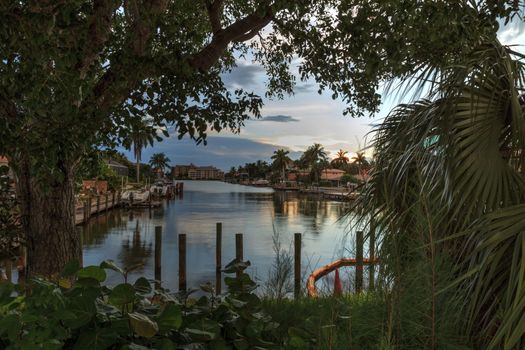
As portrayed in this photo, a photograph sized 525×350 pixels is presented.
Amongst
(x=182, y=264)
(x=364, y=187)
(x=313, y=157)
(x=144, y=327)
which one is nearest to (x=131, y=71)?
(x=364, y=187)

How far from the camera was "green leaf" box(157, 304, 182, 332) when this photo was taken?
2383 mm

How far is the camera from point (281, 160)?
161 m

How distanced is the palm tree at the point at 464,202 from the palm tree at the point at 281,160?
512 ft

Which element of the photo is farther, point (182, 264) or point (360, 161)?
point (182, 264)

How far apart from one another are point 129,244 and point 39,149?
81.8 ft

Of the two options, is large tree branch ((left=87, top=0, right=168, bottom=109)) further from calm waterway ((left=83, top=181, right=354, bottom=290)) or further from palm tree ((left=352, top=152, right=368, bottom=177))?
calm waterway ((left=83, top=181, right=354, bottom=290))

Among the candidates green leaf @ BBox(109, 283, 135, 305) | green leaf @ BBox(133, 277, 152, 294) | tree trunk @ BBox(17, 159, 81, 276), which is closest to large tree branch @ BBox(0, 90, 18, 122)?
tree trunk @ BBox(17, 159, 81, 276)

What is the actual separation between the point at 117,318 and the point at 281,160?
15892cm

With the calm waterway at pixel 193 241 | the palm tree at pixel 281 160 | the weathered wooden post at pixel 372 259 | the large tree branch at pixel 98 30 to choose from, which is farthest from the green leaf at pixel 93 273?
the palm tree at pixel 281 160

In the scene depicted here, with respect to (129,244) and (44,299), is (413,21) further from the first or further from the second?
(129,244)

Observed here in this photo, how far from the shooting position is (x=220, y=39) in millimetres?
6527

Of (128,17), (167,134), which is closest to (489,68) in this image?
(167,134)

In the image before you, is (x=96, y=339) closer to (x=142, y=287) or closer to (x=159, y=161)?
(x=142, y=287)

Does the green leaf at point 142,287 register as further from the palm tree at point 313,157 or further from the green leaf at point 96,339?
the palm tree at point 313,157
